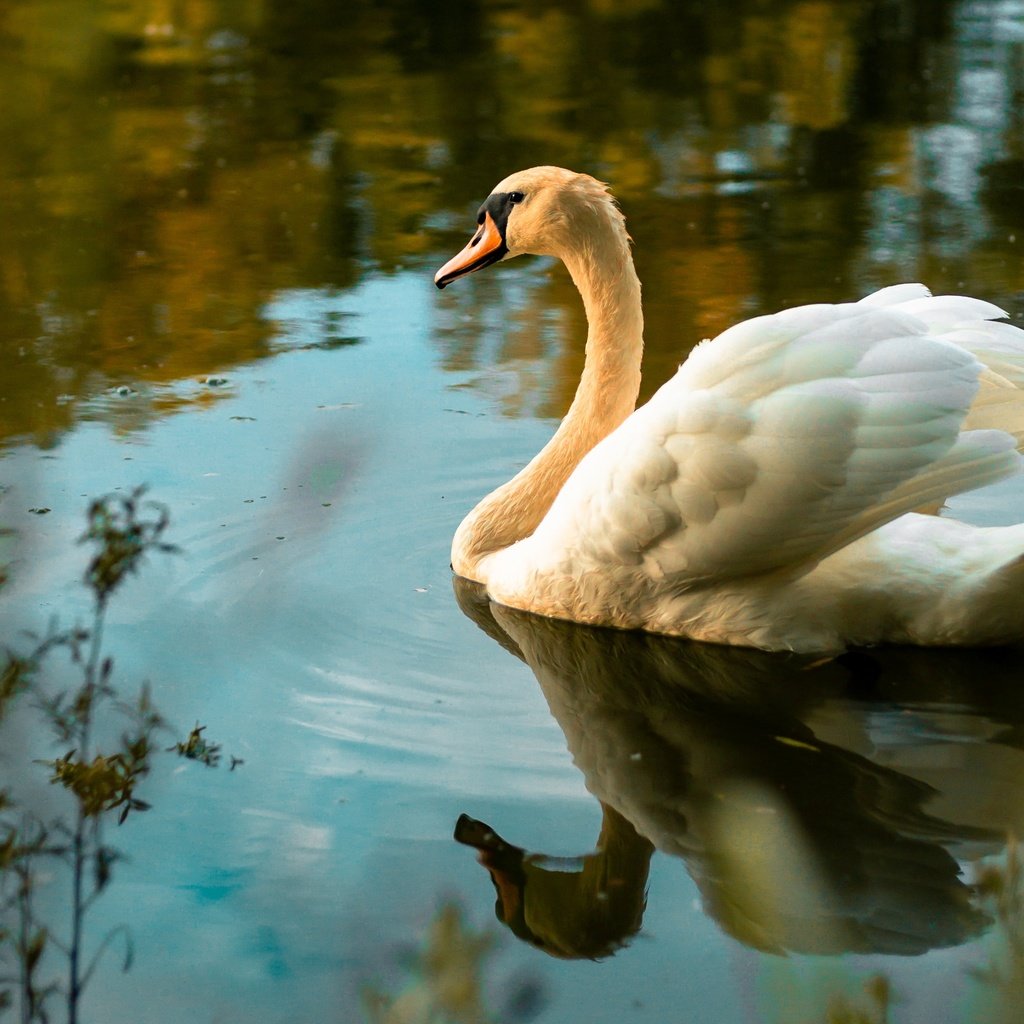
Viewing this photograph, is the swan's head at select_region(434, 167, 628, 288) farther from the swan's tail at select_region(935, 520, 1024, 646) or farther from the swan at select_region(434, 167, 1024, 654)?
the swan's tail at select_region(935, 520, 1024, 646)

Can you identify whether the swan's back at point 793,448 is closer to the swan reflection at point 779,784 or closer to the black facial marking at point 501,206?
the swan reflection at point 779,784

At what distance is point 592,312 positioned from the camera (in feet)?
18.7

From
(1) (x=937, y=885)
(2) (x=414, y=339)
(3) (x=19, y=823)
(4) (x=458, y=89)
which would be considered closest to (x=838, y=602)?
(1) (x=937, y=885)

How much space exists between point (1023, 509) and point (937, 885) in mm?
2449

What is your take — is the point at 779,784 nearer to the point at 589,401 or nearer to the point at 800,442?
the point at 800,442

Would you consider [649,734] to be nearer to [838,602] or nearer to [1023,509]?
[838,602]

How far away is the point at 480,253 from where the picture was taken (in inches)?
236

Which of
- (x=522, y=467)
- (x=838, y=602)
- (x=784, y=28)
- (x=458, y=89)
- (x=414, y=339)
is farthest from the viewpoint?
A: (x=784, y=28)

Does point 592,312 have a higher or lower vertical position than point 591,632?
higher

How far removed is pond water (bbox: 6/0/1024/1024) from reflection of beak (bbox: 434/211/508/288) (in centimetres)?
59

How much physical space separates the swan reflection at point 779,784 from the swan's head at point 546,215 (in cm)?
126

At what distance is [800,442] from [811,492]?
130 millimetres

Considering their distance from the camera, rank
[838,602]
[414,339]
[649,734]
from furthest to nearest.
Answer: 1. [414,339]
2. [838,602]
3. [649,734]

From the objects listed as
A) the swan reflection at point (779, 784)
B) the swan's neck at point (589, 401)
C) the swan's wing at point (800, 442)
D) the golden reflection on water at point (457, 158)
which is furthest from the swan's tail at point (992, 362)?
the golden reflection on water at point (457, 158)
